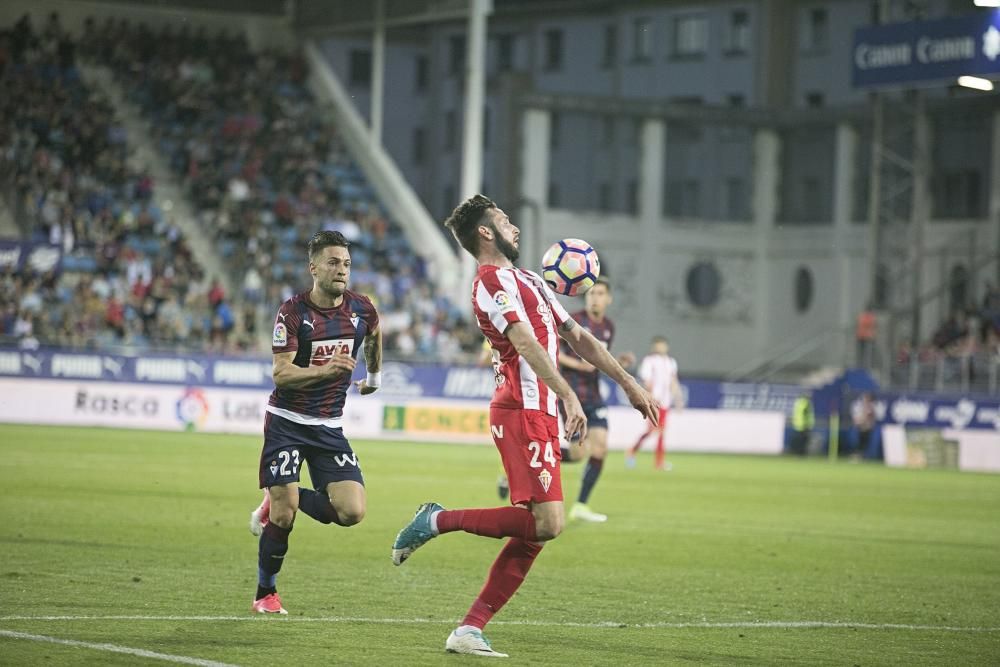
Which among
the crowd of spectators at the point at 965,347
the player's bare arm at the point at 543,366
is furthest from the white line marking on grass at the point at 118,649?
the crowd of spectators at the point at 965,347

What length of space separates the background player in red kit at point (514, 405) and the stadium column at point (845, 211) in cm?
4723

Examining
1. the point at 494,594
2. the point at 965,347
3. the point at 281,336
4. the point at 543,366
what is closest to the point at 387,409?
the point at 965,347

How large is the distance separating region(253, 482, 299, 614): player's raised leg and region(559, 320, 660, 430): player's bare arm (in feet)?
7.09

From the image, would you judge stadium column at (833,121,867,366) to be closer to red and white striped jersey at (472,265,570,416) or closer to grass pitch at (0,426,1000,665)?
grass pitch at (0,426,1000,665)

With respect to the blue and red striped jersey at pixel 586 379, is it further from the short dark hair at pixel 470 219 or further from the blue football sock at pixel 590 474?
the short dark hair at pixel 470 219

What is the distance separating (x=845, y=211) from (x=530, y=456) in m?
48.3

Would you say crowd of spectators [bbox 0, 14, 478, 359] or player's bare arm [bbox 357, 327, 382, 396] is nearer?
player's bare arm [bbox 357, 327, 382, 396]

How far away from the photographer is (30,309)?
3494 cm

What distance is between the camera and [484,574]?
12438 mm

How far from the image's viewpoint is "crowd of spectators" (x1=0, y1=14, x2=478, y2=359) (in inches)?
1433

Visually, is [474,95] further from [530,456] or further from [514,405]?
[530,456]

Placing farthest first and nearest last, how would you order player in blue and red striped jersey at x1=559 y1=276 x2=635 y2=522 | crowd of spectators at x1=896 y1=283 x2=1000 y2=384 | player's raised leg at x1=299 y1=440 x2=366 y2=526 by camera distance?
crowd of spectators at x1=896 y1=283 x2=1000 y2=384
player in blue and red striped jersey at x1=559 y1=276 x2=635 y2=522
player's raised leg at x1=299 y1=440 x2=366 y2=526

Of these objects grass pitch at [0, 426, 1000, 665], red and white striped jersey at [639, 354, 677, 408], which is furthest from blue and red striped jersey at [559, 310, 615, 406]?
red and white striped jersey at [639, 354, 677, 408]

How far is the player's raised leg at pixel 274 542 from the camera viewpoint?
952cm
